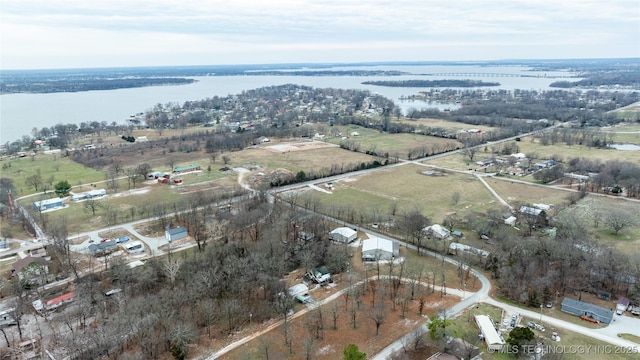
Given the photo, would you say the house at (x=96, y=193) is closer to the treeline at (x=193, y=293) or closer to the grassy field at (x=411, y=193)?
the treeline at (x=193, y=293)

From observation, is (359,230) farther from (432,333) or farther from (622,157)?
(622,157)

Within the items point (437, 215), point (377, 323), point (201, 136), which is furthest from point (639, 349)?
point (201, 136)

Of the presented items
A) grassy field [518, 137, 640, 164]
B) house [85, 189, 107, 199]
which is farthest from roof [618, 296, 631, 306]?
house [85, 189, 107, 199]

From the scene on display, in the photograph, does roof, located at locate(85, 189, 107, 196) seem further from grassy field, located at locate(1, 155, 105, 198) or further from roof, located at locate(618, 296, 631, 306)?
roof, located at locate(618, 296, 631, 306)

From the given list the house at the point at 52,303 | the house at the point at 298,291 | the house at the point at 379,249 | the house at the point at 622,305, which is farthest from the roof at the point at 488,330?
the house at the point at 52,303

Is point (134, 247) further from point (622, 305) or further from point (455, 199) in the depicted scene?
point (622, 305)

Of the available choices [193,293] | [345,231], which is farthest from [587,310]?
[193,293]
